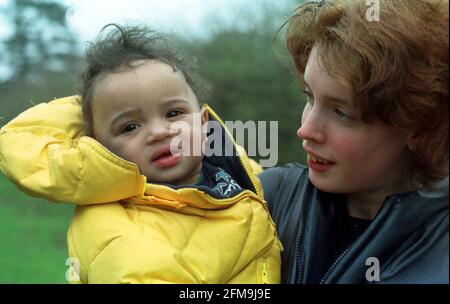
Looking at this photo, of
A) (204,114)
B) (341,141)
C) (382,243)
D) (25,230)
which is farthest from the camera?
(25,230)

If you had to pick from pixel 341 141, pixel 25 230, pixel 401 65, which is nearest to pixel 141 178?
pixel 341 141

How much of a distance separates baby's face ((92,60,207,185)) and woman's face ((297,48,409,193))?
338 mm

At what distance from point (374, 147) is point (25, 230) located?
131cm

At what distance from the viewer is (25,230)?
2.26 meters

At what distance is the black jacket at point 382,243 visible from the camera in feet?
4.81

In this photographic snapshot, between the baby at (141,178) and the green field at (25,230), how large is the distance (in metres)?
0.39

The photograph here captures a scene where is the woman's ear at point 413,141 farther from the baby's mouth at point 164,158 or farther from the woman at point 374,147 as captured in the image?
the baby's mouth at point 164,158

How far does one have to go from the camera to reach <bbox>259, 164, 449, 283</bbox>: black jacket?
4.81 ft

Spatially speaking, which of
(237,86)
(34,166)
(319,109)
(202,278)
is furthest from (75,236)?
(237,86)

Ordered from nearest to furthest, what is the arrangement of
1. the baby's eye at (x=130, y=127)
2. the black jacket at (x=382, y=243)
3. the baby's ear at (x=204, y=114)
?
the black jacket at (x=382, y=243), the baby's eye at (x=130, y=127), the baby's ear at (x=204, y=114)

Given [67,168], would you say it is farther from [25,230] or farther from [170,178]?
[25,230]

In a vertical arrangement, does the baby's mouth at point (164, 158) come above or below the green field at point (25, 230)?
above

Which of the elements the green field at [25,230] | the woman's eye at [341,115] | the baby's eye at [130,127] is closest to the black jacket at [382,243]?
the woman's eye at [341,115]

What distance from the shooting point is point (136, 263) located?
141cm
